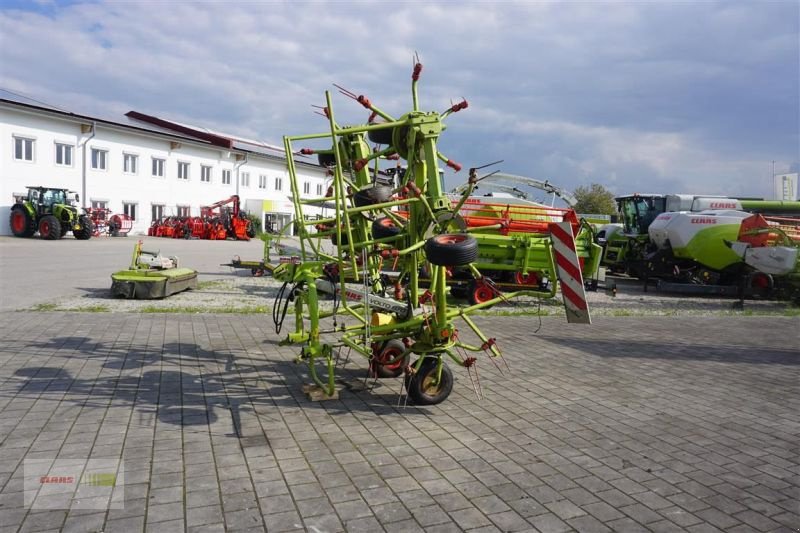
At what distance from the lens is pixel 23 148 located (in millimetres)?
30969

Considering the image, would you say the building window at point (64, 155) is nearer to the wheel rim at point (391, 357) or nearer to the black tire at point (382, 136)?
the black tire at point (382, 136)

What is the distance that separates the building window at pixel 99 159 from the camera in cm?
3469

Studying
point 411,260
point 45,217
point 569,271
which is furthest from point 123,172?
point 569,271

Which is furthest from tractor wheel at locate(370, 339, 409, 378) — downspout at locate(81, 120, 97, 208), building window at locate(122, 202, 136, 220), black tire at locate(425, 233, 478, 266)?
building window at locate(122, 202, 136, 220)

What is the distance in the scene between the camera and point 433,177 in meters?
5.46

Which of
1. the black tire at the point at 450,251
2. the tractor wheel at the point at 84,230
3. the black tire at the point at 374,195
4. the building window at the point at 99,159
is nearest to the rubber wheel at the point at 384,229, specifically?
the black tire at the point at 374,195

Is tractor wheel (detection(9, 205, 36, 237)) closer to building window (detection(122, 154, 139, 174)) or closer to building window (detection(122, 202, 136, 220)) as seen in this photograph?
A: building window (detection(122, 202, 136, 220))

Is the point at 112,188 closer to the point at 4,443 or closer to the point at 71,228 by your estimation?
the point at 71,228

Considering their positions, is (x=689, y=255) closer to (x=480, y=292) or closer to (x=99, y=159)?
(x=480, y=292)

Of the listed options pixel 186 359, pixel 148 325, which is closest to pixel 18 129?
pixel 148 325

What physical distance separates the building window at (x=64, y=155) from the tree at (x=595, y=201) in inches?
1893

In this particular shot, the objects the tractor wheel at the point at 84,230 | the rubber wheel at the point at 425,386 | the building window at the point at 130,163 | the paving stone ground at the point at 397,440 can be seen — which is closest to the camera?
the paving stone ground at the point at 397,440

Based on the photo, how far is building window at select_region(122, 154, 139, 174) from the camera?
3675cm

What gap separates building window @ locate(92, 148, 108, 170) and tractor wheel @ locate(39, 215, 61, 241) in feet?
25.8
